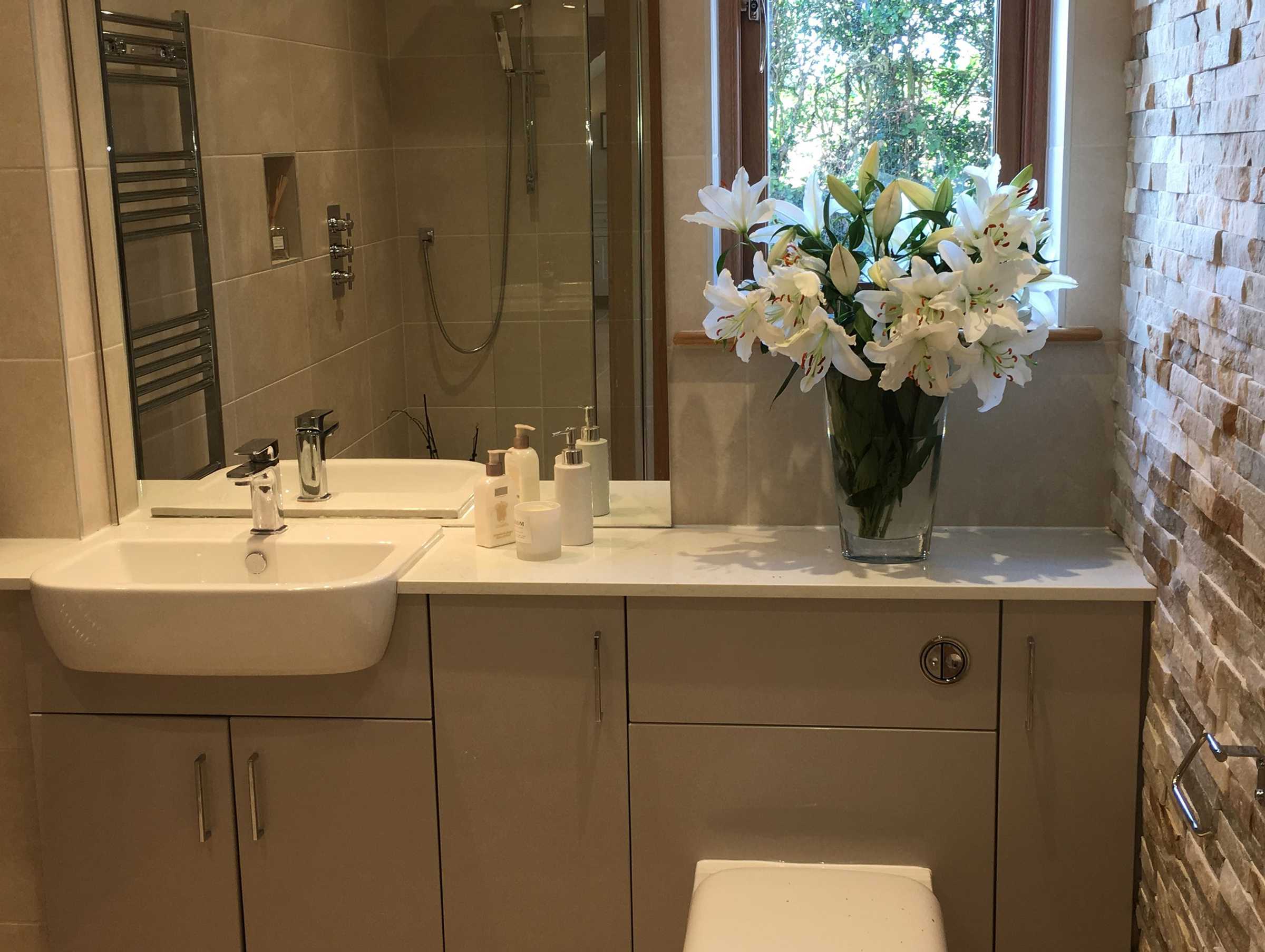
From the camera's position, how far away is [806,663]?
205 centimetres

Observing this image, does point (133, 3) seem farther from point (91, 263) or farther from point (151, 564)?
point (151, 564)

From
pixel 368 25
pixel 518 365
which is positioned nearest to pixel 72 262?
pixel 368 25

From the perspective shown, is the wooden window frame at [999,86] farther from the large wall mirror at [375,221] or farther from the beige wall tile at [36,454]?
the beige wall tile at [36,454]

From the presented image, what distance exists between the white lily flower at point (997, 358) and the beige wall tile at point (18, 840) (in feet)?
5.38

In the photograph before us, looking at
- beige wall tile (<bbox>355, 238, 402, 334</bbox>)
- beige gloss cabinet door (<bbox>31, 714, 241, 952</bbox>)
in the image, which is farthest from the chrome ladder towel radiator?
beige gloss cabinet door (<bbox>31, 714, 241, 952</bbox>)

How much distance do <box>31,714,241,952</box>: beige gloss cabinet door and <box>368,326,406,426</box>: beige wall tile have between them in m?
0.59

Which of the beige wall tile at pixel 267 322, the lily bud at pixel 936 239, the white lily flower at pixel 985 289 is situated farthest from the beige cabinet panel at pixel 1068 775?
the beige wall tile at pixel 267 322

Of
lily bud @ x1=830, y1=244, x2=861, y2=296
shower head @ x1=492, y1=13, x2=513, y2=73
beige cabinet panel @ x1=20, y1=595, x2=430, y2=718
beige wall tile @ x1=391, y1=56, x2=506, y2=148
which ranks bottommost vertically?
beige cabinet panel @ x1=20, y1=595, x2=430, y2=718

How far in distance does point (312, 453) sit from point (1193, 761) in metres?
1.50

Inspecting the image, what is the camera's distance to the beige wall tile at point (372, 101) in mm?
2236

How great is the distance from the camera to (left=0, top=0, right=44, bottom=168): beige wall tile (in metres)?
2.13

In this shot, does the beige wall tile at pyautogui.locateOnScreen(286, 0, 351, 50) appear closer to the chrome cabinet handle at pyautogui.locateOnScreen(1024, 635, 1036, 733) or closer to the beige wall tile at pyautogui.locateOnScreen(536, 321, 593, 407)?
the beige wall tile at pyautogui.locateOnScreen(536, 321, 593, 407)

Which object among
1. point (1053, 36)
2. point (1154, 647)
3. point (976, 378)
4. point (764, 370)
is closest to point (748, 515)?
point (764, 370)

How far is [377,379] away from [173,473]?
1.38 feet
